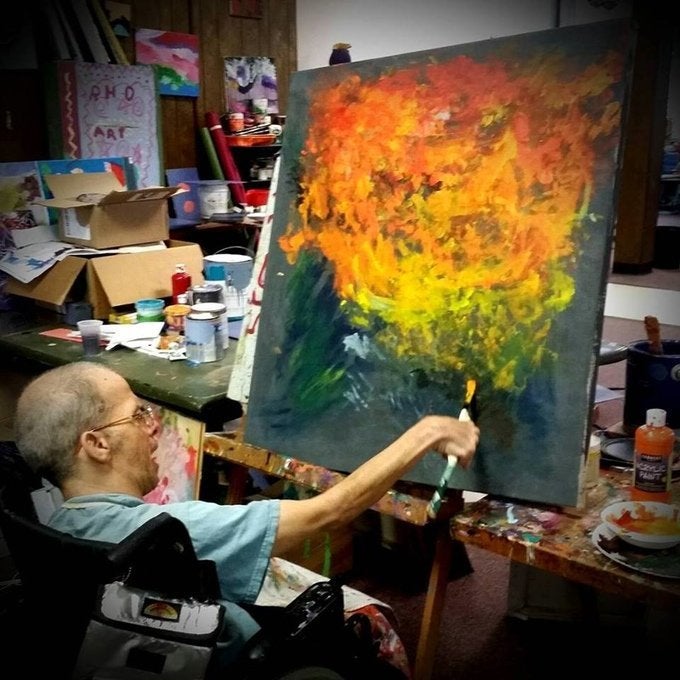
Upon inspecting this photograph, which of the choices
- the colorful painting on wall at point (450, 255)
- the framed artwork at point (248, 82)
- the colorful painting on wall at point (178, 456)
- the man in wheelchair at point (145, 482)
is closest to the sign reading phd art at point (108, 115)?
the framed artwork at point (248, 82)

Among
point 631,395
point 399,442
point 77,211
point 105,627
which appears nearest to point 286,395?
point 399,442

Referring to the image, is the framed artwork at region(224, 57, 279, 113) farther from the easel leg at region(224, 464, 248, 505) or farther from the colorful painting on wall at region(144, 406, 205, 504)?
the easel leg at region(224, 464, 248, 505)

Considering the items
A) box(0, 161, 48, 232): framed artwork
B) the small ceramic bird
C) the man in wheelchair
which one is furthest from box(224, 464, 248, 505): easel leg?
the small ceramic bird

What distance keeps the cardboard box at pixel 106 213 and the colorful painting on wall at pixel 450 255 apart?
1.32 m

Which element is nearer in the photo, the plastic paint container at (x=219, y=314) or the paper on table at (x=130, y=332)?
the plastic paint container at (x=219, y=314)

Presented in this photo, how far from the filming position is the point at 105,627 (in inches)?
39.3

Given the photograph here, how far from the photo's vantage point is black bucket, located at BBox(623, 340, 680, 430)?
5.61 ft

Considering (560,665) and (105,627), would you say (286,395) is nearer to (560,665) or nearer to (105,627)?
(105,627)

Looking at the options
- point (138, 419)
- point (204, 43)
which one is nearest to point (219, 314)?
point (138, 419)

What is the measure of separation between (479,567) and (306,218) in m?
1.49

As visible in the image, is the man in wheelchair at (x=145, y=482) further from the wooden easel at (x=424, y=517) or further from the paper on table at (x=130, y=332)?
the paper on table at (x=130, y=332)

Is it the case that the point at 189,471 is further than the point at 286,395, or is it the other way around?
the point at 189,471

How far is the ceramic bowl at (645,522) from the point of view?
47.2 inches

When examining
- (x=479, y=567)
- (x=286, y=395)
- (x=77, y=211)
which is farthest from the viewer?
(x=77, y=211)
